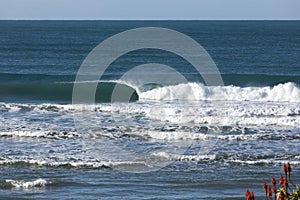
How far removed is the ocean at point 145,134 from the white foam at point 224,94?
44 millimetres

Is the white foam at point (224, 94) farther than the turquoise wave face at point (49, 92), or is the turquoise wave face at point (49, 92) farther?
the turquoise wave face at point (49, 92)

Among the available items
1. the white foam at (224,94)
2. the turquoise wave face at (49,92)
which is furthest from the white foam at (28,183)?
the white foam at (224,94)

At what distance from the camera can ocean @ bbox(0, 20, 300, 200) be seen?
525 inches

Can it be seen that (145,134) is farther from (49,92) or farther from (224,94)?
(49,92)

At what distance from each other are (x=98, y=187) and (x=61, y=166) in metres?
2.13

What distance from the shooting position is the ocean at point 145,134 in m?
13.3

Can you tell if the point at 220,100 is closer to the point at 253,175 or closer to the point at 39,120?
the point at 39,120

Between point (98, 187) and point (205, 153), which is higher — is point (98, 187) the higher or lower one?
the lower one

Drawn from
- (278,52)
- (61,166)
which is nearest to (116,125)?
(61,166)

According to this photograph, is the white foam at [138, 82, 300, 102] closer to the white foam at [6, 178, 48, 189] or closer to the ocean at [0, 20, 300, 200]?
the ocean at [0, 20, 300, 200]

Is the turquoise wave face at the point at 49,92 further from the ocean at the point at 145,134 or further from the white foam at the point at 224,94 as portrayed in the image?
the white foam at the point at 224,94

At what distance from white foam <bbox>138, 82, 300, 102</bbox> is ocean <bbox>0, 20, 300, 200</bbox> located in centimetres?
4

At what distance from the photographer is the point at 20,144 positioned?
17.6 m

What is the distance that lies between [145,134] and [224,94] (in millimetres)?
10112
